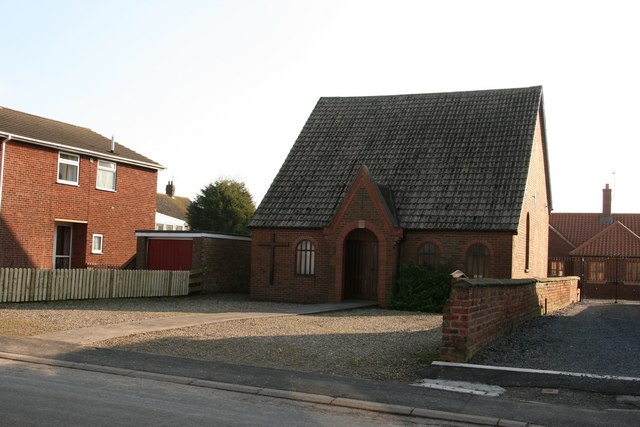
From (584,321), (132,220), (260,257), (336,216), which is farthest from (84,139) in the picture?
(584,321)

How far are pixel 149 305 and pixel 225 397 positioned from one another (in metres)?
13.5

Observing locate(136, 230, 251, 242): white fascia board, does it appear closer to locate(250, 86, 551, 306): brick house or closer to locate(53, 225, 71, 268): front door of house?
locate(250, 86, 551, 306): brick house

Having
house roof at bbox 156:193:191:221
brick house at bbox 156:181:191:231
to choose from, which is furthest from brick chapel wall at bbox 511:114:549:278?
house roof at bbox 156:193:191:221

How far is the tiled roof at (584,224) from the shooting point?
5041 cm

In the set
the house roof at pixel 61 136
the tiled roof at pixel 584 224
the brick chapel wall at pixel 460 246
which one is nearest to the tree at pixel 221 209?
the house roof at pixel 61 136

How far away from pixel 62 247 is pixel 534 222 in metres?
20.8

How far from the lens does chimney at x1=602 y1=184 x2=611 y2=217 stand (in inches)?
2032

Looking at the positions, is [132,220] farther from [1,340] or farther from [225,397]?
[225,397]

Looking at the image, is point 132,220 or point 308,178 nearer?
point 308,178

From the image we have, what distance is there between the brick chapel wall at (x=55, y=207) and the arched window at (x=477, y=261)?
1750cm

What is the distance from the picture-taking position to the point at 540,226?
29344mm

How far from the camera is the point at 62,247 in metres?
30.5

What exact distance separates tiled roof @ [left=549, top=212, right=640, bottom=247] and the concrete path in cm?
3300

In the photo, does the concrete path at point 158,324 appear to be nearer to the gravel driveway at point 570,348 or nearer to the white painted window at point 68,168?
the gravel driveway at point 570,348
